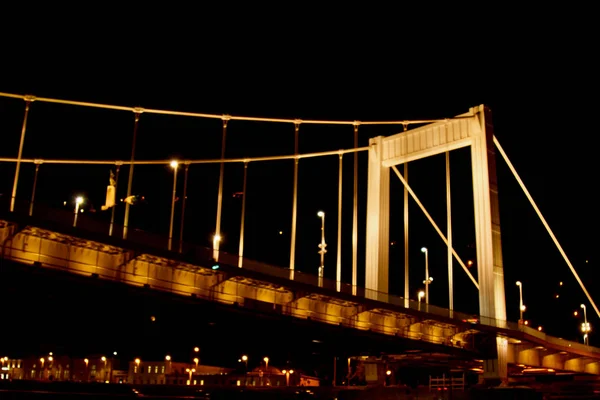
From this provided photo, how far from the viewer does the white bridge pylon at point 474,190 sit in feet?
143

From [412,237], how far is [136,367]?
3922cm

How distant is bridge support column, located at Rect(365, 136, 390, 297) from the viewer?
45.7 m

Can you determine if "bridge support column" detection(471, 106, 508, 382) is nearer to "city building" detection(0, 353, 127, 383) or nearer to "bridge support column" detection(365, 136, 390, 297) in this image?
"bridge support column" detection(365, 136, 390, 297)

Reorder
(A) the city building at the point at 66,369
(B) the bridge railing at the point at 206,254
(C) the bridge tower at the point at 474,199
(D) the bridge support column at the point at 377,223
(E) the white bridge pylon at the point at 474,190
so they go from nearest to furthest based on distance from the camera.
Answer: (B) the bridge railing at the point at 206,254 < (C) the bridge tower at the point at 474,199 < (E) the white bridge pylon at the point at 474,190 < (D) the bridge support column at the point at 377,223 < (A) the city building at the point at 66,369

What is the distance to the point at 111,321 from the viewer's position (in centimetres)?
3062

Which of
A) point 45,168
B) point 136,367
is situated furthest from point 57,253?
point 136,367

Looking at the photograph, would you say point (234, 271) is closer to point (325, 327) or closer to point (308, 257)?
point (325, 327)

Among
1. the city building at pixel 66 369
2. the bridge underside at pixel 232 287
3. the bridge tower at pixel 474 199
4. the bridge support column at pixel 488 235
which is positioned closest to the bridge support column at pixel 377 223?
A: the bridge tower at pixel 474 199

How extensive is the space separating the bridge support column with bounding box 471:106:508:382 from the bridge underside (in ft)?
4.93

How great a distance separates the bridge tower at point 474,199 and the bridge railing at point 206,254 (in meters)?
1.91

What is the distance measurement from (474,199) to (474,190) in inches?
28.8

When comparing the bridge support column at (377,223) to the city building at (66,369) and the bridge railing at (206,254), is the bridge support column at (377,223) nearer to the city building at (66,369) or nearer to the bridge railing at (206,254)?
the bridge railing at (206,254)

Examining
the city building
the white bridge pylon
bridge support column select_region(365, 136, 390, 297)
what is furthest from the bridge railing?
the city building

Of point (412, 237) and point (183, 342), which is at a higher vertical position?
point (412, 237)
